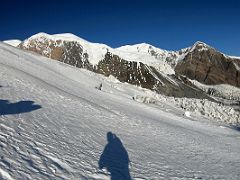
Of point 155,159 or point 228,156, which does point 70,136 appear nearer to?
point 155,159

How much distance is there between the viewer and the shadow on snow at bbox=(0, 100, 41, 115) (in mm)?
16714

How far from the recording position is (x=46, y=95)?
2512 cm

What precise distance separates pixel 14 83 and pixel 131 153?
40.9 ft

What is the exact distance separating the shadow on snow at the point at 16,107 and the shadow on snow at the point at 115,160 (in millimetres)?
4438

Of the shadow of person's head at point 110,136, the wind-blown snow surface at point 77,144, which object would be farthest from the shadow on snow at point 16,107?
the shadow of person's head at point 110,136

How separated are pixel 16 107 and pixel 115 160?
6.40 m

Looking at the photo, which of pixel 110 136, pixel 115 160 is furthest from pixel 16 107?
pixel 115 160

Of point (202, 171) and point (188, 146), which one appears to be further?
point (188, 146)

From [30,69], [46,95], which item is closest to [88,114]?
[46,95]

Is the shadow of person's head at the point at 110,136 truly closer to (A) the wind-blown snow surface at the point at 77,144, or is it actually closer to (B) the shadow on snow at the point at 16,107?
(A) the wind-blown snow surface at the point at 77,144

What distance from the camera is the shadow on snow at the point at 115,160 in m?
12.8

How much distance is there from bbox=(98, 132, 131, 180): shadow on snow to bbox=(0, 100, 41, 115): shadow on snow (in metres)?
4.44

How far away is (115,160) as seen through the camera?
568 inches

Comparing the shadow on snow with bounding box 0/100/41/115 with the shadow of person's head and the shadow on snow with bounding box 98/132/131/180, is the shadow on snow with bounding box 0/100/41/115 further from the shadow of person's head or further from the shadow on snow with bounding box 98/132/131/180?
the shadow on snow with bounding box 98/132/131/180
